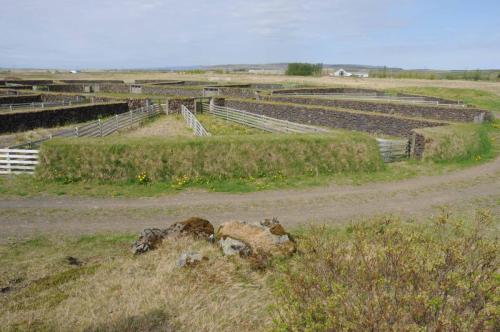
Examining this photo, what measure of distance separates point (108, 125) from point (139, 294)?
2142 cm

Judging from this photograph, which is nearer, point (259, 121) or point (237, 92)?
point (259, 121)

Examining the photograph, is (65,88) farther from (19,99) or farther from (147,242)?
(147,242)

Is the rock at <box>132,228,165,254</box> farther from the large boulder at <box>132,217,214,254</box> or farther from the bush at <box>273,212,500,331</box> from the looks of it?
the bush at <box>273,212,500,331</box>

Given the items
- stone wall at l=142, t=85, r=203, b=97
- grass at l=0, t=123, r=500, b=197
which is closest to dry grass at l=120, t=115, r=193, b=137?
grass at l=0, t=123, r=500, b=197

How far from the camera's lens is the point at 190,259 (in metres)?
8.73

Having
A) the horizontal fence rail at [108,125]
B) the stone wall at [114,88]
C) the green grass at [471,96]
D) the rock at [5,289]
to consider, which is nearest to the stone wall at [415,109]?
the green grass at [471,96]

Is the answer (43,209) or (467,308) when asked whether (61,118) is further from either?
(467,308)

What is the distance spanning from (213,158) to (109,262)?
26.1 feet

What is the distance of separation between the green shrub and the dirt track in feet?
6.27

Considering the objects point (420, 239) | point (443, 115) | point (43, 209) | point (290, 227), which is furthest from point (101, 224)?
point (443, 115)

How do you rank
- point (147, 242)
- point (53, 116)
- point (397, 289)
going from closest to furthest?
point (397, 289)
point (147, 242)
point (53, 116)

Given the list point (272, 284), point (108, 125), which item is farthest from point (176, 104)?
point (272, 284)

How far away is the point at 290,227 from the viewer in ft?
38.9

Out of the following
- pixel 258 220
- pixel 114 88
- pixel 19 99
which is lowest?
pixel 258 220
